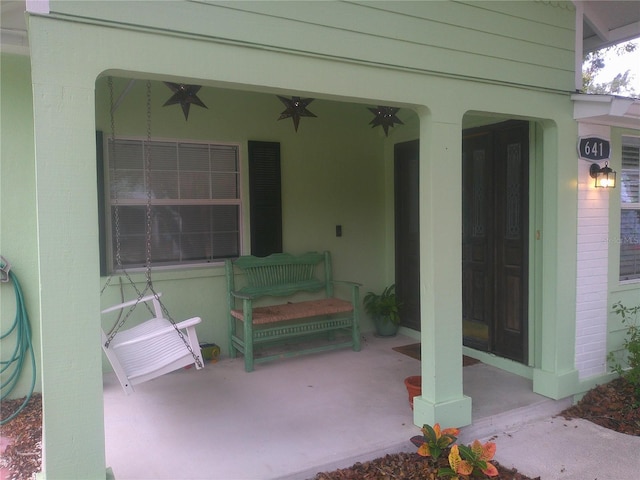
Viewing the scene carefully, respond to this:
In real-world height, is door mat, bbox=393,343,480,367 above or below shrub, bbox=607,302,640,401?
below

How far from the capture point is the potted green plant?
5355 mm

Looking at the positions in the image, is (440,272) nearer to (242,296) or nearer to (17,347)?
(242,296)

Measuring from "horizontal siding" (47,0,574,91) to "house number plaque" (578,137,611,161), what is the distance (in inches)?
16.9

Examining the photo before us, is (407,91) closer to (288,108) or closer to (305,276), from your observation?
(288,108)

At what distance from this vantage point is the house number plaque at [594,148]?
381 centimetres

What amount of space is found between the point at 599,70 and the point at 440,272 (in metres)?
13.4

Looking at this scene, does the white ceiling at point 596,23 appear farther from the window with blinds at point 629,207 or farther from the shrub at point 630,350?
the shrub at point 630,350

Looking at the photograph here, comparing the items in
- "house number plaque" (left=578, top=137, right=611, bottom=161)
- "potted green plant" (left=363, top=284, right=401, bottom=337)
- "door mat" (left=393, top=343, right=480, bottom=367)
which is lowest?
"door mat" (left=393, top=343, right=480, bottom=367)

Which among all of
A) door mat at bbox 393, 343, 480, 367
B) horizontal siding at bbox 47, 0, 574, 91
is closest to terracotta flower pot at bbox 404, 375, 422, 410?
door mat at bbox 393, 343, 480, 367

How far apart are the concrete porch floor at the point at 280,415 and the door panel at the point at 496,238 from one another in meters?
0.37

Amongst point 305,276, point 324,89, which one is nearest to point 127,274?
point 305,276

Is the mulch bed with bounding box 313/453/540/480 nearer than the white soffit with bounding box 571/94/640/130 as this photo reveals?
Yes

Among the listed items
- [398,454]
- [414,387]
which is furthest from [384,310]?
[398,454]

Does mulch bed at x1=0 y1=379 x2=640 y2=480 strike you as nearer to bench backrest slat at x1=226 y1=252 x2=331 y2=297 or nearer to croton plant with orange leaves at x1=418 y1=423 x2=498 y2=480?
croton plant with orange leaves at x1=418 y1=423 x2=498 y2=480
